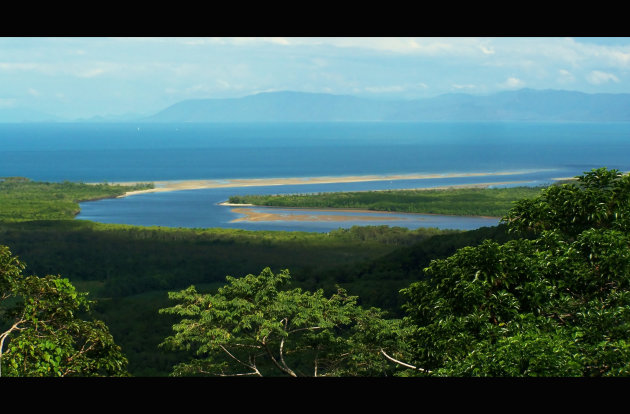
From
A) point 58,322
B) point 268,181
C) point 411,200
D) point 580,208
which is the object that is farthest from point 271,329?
point 268,181

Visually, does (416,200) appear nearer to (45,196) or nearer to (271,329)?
(45,196)

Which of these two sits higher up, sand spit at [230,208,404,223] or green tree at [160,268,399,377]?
green tree at [160,268,399,377]

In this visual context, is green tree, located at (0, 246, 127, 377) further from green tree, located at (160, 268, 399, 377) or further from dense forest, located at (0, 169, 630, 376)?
green tree, located at (160, 268, 399, 377)

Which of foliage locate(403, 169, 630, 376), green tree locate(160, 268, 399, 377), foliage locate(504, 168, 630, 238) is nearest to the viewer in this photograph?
foliage locate(403, 169, 630, 376)

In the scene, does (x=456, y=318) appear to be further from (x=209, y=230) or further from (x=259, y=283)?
(x=209, y=230)

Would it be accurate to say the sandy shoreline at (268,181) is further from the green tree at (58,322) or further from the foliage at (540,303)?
the foliage at (540,303)

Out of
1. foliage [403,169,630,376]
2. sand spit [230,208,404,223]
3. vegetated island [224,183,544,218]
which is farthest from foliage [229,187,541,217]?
foliage [403,169,630,376]
